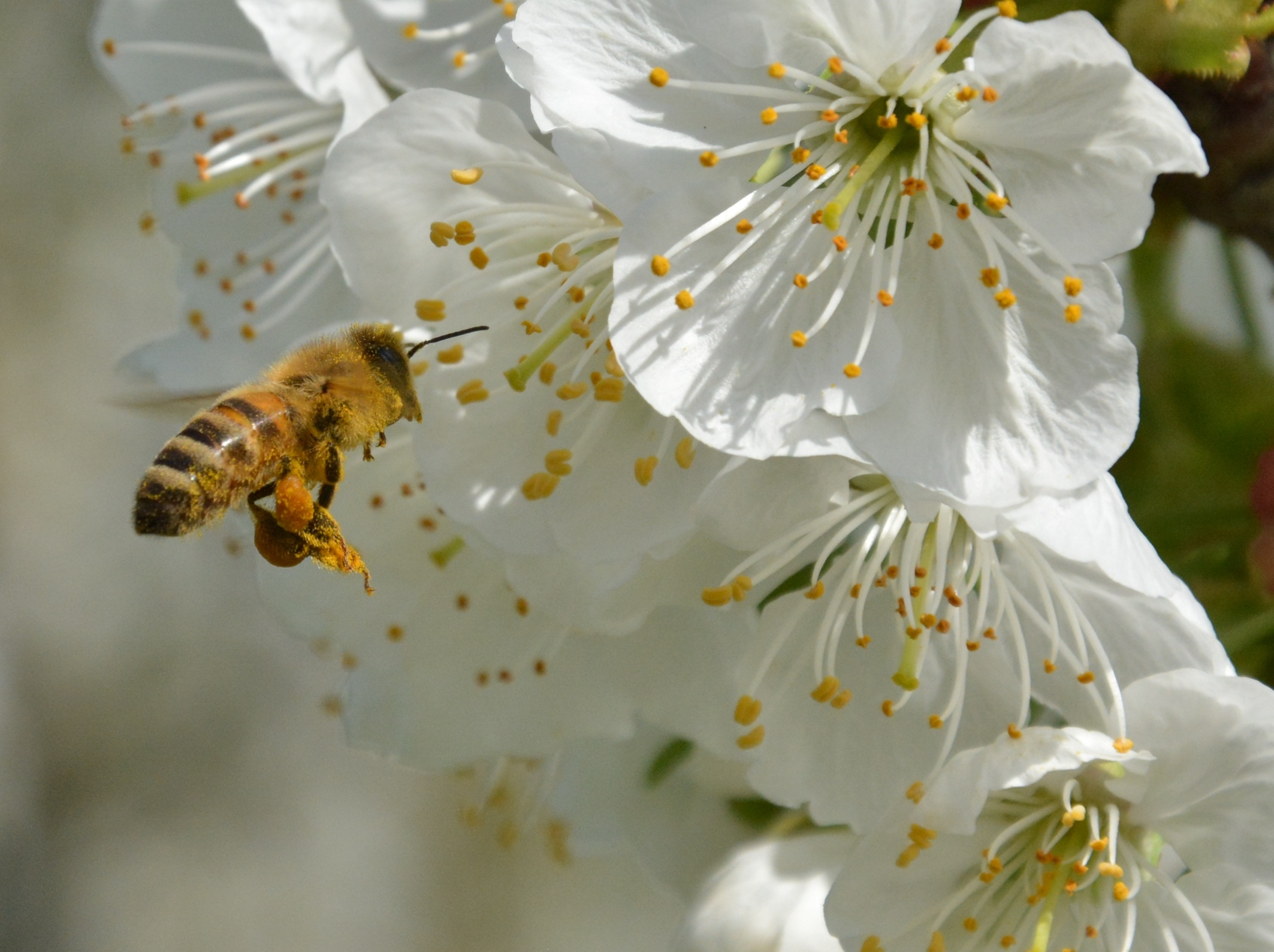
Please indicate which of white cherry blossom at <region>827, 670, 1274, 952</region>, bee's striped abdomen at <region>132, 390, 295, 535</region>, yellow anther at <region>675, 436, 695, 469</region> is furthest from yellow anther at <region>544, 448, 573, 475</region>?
white cherry blossom at <region>827, 670, 1274, 952</region>

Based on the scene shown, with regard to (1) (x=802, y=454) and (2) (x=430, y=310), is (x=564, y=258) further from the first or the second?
(1) (x=802, y=454)

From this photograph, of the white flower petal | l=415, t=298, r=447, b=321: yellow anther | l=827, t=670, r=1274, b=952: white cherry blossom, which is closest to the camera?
the white flower petal

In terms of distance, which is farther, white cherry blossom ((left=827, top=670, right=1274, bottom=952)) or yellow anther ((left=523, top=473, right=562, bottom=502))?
yellow anther ((left=523, top=473, right=562, bottom=502))

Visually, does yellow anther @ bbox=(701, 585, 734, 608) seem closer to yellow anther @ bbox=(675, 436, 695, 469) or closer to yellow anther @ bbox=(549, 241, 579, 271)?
yellow anther @ bbox=(675, 436, 695, 469)

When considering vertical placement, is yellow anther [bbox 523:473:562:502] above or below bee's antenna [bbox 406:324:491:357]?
below

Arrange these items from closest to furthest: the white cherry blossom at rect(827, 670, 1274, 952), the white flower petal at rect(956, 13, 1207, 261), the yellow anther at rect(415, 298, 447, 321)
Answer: the white flower petal at rect(956, 13, 1207, 261), the white cherry blossom at rect(827, 670, 1274, 952), the yellow anther at rect(415, 298, 447, 321)

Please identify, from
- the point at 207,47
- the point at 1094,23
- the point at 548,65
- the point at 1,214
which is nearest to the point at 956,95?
the point at 1094,23

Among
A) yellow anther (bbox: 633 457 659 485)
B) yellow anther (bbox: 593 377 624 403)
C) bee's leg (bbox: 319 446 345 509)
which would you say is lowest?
bee's leg (bbox: 319 446 345 509)
